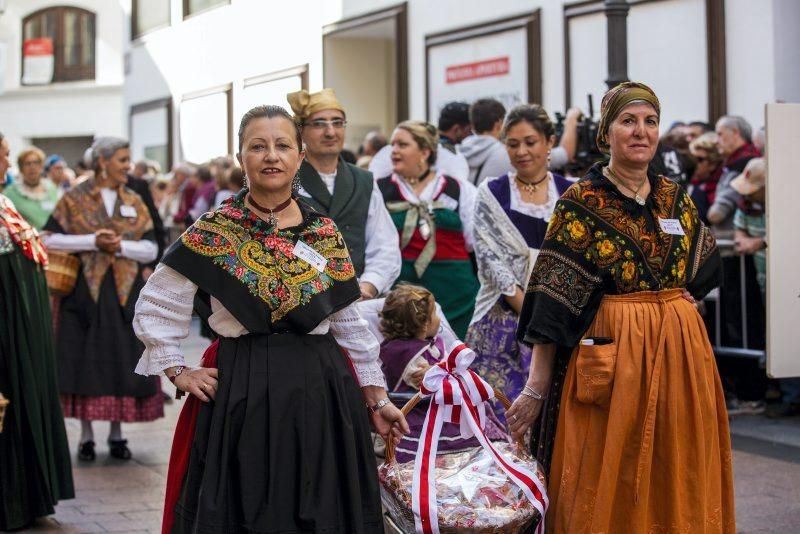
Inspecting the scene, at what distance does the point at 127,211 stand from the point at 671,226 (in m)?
4.77

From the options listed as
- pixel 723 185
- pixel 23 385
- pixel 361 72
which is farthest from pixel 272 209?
pixel 361 72

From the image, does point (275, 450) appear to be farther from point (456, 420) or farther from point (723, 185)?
point (723, 185)

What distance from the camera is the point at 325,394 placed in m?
4.34

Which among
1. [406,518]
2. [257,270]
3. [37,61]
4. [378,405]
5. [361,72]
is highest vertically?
[37,61]

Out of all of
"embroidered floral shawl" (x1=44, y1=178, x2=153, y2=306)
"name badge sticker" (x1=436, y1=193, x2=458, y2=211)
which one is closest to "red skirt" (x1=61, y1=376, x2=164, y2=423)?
"embroidered floral shawl" (x1=44, y1=178, x2=153, y2=306)

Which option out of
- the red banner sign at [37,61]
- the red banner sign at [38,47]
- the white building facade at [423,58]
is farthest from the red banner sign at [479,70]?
the red banner sign at [38,47]

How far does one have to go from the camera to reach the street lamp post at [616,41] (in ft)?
27.7

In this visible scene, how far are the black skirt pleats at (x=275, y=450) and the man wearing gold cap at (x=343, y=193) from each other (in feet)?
6.38

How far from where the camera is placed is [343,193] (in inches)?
250

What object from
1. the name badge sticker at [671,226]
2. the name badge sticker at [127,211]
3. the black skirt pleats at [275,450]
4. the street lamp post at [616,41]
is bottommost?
the black skirt pleats at [275,450]

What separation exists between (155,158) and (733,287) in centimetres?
1942

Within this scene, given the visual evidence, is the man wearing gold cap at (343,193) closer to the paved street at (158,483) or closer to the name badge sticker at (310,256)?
the paved street at (158,483)

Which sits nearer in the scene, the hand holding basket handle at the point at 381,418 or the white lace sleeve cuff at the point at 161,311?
the white lace sleeve cuff at the point at 161,311

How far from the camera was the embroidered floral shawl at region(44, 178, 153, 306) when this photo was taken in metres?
8.52
